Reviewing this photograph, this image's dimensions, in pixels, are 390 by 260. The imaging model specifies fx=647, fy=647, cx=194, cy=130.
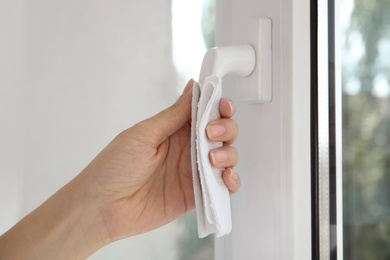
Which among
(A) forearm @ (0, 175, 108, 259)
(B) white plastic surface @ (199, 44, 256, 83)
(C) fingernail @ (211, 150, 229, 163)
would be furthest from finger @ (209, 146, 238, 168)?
(A) forearm @ (0, 175, 108, 259)

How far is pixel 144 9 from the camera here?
1112mm

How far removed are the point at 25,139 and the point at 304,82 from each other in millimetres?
484

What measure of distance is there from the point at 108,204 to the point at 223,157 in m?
0.21

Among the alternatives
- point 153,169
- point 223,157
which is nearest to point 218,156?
point 223,157

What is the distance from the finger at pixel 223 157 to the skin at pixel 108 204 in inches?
3.4

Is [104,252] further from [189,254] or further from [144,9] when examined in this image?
[144,9]

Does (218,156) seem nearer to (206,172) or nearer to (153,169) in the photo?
(206,172)

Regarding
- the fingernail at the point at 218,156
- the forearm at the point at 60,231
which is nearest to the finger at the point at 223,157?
the fingernail at the point at 218,156

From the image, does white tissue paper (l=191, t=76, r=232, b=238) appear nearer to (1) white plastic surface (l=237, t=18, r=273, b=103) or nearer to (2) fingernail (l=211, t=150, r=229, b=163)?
(2) fingernail (l=211, t=150, r=229, b=163)

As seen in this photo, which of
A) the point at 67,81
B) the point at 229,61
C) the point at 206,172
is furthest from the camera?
the point at 67,81

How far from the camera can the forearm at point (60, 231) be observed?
37.1 inches

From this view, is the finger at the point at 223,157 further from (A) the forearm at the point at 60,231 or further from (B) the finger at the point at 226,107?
(A) the forearm at the point at 60,231

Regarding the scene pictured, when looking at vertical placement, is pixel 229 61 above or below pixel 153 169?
above

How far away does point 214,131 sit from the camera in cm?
81
